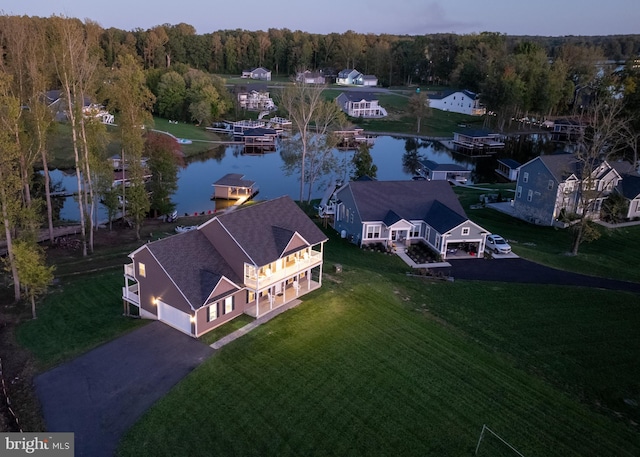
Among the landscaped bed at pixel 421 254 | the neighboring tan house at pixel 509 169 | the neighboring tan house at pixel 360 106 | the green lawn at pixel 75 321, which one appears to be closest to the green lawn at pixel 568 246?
the landscaped bed at pixel 421 254

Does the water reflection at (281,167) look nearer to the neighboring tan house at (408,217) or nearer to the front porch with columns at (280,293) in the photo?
the neighboring tan house at (408,217)

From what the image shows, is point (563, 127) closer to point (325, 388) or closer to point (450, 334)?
point (450, 334)

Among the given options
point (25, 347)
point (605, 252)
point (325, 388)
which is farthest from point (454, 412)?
point (605, 252)

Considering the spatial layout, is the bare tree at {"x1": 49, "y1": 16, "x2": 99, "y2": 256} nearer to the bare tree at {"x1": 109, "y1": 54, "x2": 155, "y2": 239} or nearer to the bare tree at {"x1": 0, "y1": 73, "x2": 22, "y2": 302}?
the bare tree at {"x1": 109, "y1": 54, "x2": 155, "y2": 239}

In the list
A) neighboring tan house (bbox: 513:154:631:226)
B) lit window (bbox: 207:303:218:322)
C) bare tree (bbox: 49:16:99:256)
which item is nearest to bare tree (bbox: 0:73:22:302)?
bare tree (bbox: 49:16:99:256)

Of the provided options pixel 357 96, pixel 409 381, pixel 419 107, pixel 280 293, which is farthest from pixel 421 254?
pixel 357 96

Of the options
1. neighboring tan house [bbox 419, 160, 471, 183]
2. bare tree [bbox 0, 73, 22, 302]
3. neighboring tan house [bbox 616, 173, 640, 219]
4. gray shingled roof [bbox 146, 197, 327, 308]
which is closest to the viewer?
gray shingled roof [bbox 146, 197, 327, 308]
